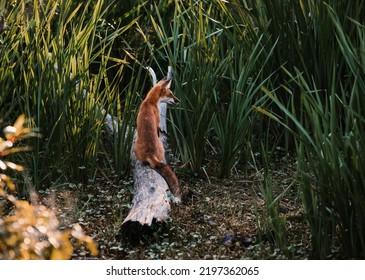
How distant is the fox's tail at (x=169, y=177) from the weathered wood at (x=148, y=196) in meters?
0.04

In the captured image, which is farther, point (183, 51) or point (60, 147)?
point (183, 51)

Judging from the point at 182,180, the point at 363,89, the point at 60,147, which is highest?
the point at 363,89

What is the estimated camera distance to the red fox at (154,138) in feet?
16.0

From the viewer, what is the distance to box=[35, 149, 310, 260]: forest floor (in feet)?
13.5

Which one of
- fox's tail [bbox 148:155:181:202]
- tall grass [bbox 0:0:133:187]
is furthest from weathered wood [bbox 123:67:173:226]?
tall grass [bbox 0:0:133:187]

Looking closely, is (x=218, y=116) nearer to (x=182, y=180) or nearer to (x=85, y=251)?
(x=182, y=180)

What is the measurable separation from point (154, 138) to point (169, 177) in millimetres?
393

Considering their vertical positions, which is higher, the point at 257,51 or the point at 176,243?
the point at 257,51

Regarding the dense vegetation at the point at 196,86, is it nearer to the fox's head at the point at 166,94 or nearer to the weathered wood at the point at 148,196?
the fox's head at the point at 166,94

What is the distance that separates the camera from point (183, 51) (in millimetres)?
6383

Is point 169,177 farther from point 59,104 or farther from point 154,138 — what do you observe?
point 59,104

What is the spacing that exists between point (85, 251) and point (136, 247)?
1.01 feet

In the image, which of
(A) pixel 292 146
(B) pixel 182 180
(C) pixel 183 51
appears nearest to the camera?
Answer: (B) pixel 182 180
